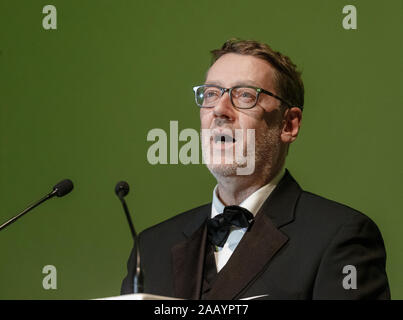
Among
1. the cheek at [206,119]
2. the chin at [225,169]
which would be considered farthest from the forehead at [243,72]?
the chin at [225,169]

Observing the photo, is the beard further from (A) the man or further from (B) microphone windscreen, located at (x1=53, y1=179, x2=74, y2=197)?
(B) microphone windscreen, located at (x1=53, y1=179, x2=74, y2=197)

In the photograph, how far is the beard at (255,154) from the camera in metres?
2.42

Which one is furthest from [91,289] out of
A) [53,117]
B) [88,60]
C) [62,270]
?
[88,60]

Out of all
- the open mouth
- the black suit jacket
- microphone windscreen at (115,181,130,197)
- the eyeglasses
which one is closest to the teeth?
the open mouth

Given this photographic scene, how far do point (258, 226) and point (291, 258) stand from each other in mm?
167

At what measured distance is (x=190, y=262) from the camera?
7.70 ft

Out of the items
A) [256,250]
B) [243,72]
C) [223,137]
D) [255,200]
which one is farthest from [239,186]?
[243,72]

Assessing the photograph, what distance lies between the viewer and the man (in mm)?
2125

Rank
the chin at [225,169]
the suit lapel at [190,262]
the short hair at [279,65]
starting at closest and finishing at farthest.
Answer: the suit lapel at [190,262] < the chin at [225,169] < the short hair at [279,65]

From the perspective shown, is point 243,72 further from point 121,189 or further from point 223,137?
point 121,189

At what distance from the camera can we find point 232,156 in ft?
7.93

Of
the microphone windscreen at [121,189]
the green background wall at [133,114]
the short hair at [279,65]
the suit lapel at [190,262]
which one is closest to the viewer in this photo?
the microphone windscreen at [121,189]

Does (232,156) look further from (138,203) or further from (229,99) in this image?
(138,203)

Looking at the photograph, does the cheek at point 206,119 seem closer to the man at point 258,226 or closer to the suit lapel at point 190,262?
the man at point 258,226
